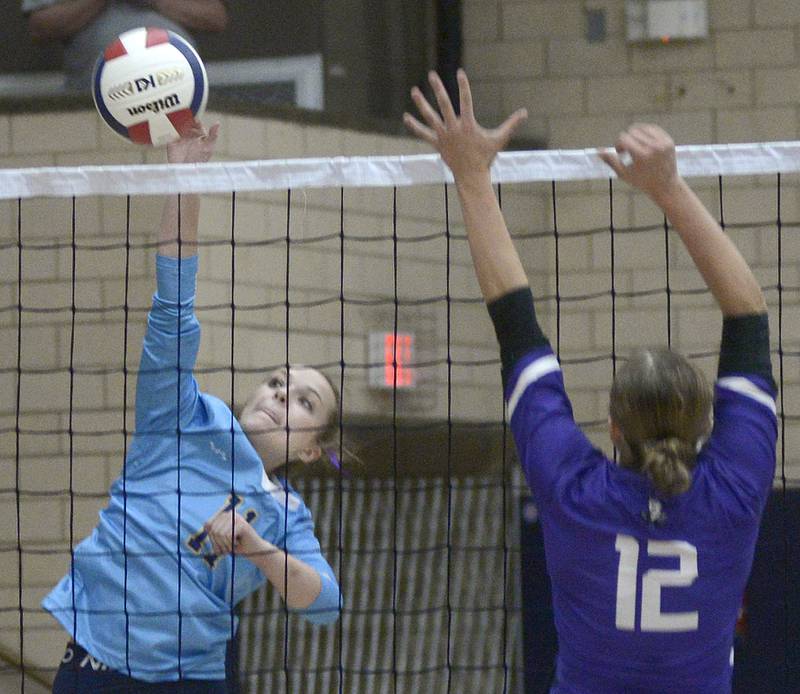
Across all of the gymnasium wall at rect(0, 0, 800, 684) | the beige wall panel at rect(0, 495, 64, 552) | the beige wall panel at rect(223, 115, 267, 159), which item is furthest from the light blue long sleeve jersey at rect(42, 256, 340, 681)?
the beige wall panel at rect(223, 115, 267, 159)

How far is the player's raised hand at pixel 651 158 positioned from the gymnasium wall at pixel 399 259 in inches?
120

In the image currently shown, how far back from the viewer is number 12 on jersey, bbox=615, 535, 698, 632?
2.27 meters

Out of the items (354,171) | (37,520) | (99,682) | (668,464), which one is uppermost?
(354,171)

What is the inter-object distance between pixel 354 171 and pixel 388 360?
2.97 metres

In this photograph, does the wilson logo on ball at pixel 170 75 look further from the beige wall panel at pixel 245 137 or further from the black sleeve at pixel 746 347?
the beige wall panel at pixel 245 137

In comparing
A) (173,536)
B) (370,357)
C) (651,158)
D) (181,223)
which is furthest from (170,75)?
(370,357)

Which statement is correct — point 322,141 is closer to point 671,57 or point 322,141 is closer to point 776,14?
point 671,57

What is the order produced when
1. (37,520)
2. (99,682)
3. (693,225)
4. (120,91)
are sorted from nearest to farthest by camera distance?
1. (693,225)
2. (99,682)
3. (120,91)
4. (37,520)

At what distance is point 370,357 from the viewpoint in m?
6.55

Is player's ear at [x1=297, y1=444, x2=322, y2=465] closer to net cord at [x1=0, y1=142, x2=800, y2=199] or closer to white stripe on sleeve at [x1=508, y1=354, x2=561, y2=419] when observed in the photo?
net cord at [x1=0, y1=142, x2=800, y2=199]

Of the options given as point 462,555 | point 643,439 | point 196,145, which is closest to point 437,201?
point 462,555

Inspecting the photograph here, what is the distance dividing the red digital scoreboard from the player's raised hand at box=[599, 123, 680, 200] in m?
4.04

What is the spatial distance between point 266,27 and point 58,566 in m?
2.43

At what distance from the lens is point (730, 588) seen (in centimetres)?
232
